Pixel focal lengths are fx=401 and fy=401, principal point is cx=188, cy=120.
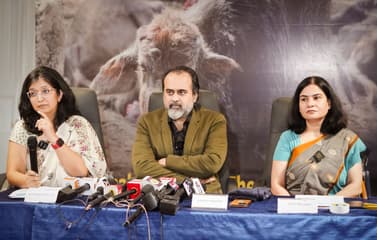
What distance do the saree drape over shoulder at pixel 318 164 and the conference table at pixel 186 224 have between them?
0.68 meters

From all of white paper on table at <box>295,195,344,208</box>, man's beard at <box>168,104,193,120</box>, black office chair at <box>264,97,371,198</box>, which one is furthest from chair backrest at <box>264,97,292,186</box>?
white paper on table at <box>295,195,344,208</box>

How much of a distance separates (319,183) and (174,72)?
3.47ft

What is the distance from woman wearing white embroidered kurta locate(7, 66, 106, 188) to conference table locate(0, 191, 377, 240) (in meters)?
0.67

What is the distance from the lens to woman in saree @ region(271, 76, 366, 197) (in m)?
2.14

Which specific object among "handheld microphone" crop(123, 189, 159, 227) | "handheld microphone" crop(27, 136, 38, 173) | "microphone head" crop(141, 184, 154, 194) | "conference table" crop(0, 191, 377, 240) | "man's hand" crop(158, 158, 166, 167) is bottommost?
"conference table" crop(0, 191, 377, 240)

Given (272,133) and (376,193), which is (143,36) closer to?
(272,133)

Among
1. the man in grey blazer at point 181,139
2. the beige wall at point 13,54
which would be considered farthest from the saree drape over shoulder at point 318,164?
the beige wall at point 13,54

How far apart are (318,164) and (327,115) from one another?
305 mm

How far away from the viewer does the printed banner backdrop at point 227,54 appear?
9.82ft

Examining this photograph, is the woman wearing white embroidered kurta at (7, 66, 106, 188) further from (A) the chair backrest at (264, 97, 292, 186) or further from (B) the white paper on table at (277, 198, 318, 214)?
(B) the white paper on table at (277, 198, 318, 214)

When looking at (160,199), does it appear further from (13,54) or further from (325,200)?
(13,54)

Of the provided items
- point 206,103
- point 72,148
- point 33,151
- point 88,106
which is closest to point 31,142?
point 33,151

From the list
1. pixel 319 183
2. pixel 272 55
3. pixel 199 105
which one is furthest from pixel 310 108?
pixel 272 55

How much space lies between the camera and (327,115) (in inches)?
89.9
